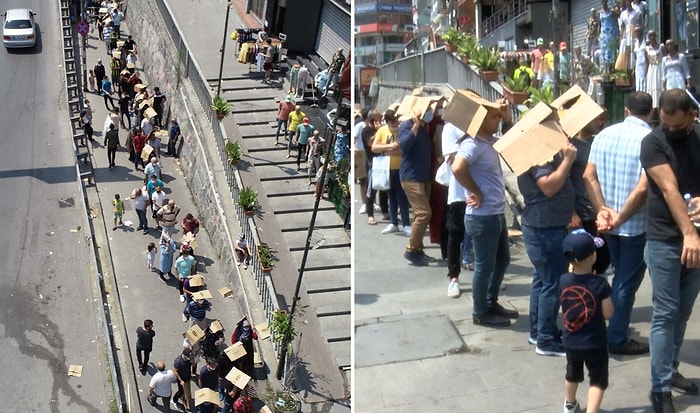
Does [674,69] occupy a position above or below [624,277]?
above

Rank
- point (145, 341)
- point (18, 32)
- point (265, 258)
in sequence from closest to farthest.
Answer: point (145, 341) < point (265, 258) < point (18, 32)

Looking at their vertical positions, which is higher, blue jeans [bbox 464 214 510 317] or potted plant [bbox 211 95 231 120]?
potted plant [bbox 211 95 231 120]

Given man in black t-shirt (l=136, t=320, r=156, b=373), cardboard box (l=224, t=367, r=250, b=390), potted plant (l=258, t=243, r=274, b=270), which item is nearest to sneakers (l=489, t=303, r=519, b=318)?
cardboard box (l=224, t=367, r=250, b=390)

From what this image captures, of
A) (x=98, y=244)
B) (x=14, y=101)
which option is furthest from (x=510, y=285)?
(x=14, y=101)

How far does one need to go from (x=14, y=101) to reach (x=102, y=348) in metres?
13.9

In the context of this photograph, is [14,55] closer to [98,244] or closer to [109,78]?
[109,78]

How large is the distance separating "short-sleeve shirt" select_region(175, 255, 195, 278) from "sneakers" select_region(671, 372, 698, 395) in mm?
13338

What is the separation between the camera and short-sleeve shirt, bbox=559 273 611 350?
12.5 feet

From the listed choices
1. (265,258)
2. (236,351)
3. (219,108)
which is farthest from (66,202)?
(236,351)

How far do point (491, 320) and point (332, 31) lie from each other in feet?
70.2

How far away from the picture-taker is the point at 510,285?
4.32 metres

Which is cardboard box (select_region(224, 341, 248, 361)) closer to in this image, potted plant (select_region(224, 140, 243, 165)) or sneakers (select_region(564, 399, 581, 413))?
potted plant (select_region(224, 140, 243, 165))

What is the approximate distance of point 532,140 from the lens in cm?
328

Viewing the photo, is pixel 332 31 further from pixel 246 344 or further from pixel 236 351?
pixel 236 351
